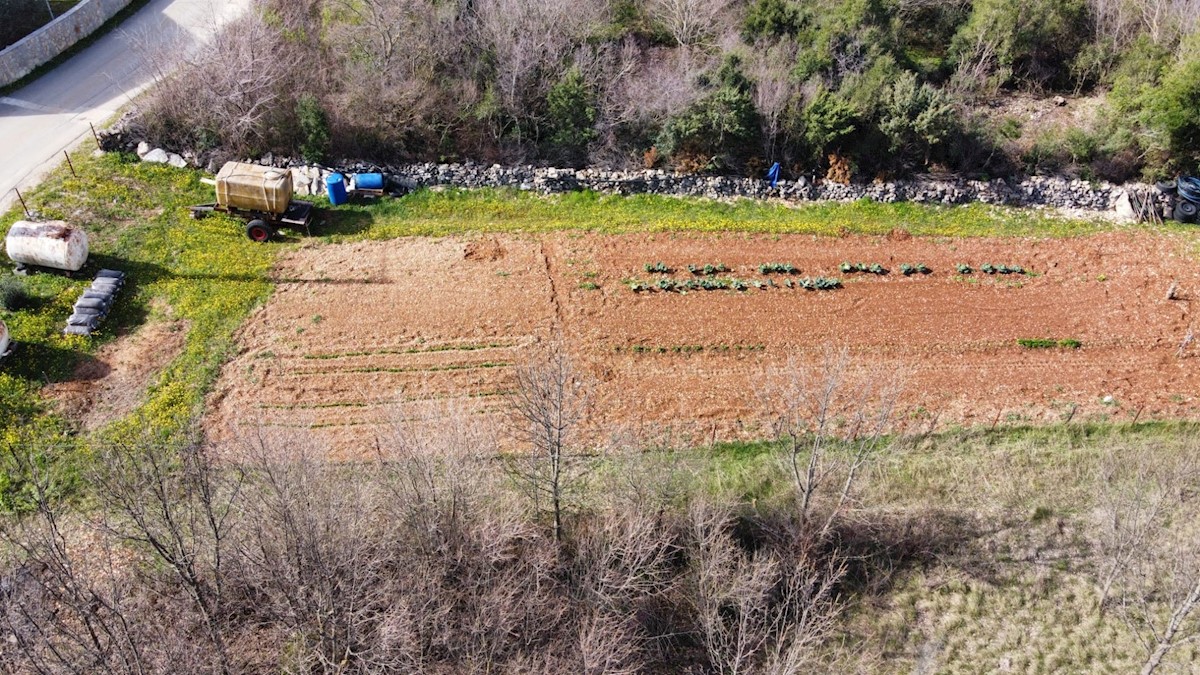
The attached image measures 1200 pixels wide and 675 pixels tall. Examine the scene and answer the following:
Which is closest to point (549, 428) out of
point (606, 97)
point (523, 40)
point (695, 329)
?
point (695, 329)

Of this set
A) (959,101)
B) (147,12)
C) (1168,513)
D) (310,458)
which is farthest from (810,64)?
(147,12)

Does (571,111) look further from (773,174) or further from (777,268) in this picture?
(777,268)

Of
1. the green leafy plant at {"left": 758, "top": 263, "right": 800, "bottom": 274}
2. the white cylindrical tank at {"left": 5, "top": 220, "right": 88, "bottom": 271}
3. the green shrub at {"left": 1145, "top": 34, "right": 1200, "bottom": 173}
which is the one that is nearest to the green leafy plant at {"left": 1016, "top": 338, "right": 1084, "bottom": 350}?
the green leafy plant at {"left": 758, "top": 263, "right": 800, "bottom": 274}

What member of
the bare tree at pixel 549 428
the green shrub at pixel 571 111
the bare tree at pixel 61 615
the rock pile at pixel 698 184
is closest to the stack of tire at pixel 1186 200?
the rock pile at pixel 698 184

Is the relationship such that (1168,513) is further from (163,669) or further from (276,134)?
(276,134)

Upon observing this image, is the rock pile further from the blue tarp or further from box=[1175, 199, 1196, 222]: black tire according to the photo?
box=[1175, 199, 1196, 222]: black tire

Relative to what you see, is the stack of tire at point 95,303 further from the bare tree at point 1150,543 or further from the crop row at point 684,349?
the bare tree at point 1150,543
